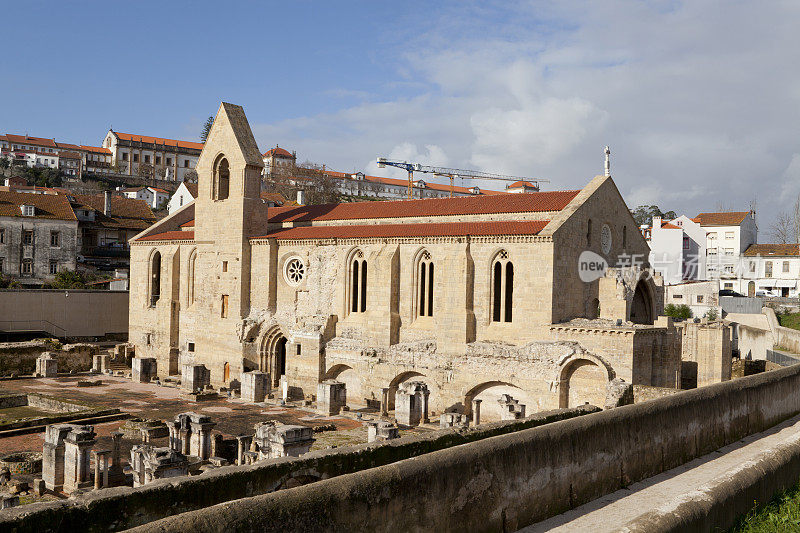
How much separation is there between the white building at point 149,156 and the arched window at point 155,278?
77337mm

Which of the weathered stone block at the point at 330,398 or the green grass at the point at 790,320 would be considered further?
the green grass at the point at 790,320

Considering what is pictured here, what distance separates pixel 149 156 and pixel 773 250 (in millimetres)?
97564

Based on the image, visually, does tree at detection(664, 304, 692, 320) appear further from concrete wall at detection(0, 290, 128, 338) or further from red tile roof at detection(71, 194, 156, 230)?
red tile roof at detection(71, 194, 156, 230)

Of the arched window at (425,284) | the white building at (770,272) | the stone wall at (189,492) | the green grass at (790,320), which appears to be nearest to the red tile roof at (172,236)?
the arched window at (425,284)

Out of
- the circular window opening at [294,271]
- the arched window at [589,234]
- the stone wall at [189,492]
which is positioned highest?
the arched window at [589,234]

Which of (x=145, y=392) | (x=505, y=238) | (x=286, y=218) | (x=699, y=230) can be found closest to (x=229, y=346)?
(x=145, y=392)

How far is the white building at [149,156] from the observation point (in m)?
118

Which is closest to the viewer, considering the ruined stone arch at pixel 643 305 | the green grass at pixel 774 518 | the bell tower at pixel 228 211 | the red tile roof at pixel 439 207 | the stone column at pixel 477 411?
the green grass at pixel 774 518

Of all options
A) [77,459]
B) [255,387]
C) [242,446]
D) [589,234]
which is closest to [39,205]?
[255,387]

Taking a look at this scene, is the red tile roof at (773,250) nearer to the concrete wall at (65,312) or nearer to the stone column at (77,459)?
the concrete wall at (65,312)

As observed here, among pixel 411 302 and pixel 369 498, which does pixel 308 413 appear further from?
pixel 369 498

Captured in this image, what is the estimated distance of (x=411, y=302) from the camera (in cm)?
3122

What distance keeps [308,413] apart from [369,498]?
70.9 ft

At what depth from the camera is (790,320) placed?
5028 centimetres
